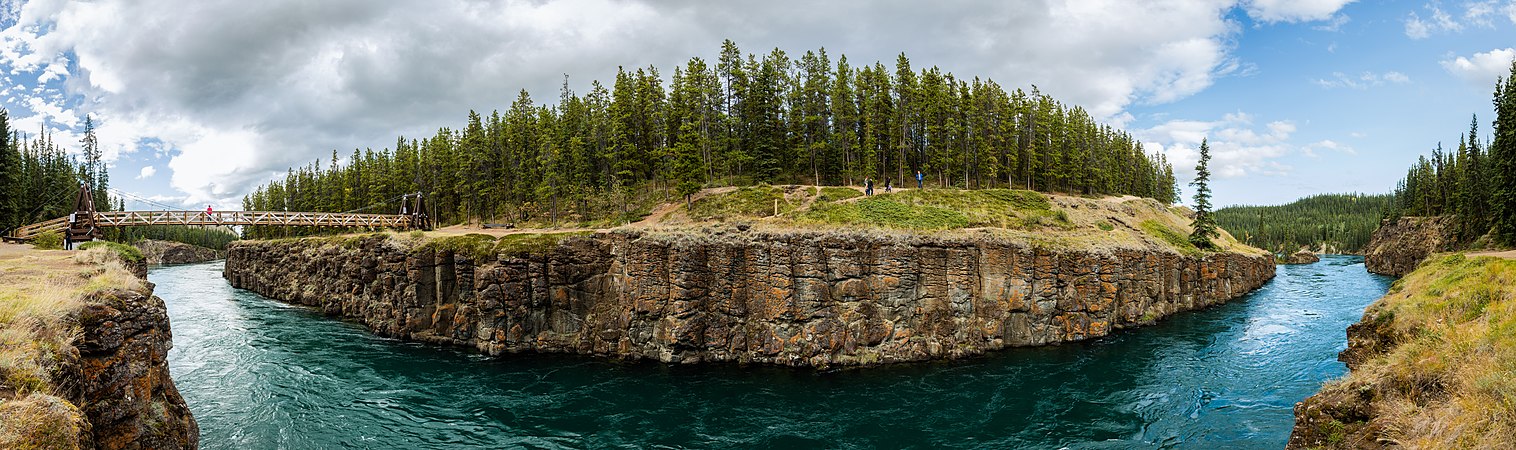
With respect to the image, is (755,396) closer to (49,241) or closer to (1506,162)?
(49,241)

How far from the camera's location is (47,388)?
9633 mm

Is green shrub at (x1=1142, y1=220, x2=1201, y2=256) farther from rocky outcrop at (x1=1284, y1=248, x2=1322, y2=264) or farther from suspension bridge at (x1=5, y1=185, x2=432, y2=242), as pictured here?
rocky outcrop at (x1=1284, y1=248, x2=1322, y2=264)

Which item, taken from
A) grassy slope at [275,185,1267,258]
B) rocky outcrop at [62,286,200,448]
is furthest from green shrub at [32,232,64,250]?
rocky outcrop at [62,286,200,448]

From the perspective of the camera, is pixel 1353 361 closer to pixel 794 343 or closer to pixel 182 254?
pixel 794 343

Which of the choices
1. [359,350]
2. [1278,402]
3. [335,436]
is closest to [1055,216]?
[1278,402]

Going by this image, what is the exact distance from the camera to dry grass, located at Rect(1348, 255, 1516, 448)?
31.0ft

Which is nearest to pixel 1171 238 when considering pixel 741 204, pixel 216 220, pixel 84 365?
pixel 741 204

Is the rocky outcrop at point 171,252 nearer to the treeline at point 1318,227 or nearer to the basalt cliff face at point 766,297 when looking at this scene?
the basalt cliff face at point 766,297

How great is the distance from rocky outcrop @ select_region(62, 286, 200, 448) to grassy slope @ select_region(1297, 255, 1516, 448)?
80.4ft

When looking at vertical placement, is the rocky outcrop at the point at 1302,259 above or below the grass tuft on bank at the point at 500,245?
below

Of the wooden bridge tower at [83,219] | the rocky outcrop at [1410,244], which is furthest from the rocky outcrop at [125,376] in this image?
the rocky outcrop at [1410,244]

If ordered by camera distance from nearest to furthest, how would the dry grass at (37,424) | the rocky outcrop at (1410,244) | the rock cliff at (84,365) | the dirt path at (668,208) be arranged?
the dry grass at (37,424), the rock cliff at (84,365), the dirt path at (668,208), the rocky outcrop at (1410,244)

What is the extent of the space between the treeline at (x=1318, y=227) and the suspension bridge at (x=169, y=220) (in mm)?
186537

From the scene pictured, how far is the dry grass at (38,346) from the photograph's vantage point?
827 cm
